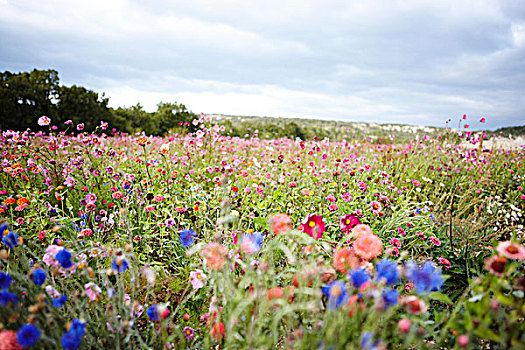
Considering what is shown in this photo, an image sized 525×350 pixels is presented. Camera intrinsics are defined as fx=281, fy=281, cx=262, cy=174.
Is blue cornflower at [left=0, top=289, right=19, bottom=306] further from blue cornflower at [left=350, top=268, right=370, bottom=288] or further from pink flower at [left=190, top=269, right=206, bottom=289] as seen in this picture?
blue cornflower at [left=350, top=268, right=370, bottom=288]

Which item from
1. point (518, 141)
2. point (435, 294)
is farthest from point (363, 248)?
point (518, 141)

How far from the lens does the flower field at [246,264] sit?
1.19 metres

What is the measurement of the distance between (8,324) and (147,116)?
29.3 meters

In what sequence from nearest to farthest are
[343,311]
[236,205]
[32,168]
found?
[343,311]
[236,205]
[32,168]

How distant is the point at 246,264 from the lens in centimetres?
163

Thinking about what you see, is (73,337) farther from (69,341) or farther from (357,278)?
(357,278)

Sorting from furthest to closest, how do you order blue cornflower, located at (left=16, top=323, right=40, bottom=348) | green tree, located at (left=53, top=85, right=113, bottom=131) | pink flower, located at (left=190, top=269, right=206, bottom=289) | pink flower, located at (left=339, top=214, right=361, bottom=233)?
green tree, located at (left=53, top=85, right=113, bottom=131) → pink flower, located at (left=339, top=214, right=361, bottom=233) → pink flower, located at (left=190, top=269, right=206, bottom=289) → blue cornflower, located at (left=16, top=323, right=40, bottom=348)

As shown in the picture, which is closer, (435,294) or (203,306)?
(435,294)

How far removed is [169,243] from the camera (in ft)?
8.89

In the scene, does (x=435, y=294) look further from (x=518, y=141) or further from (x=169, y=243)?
(x=518, y=141)

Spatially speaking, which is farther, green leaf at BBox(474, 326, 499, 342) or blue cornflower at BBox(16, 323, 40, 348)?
green leaf at BBox(474, 326, 499, 342)

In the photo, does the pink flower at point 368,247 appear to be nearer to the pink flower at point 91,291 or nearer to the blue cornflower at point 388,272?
the blue cornflower at point 388,272

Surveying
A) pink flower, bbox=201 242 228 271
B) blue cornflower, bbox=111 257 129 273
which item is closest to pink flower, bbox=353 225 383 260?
pink flower, bbox=201 242 228 271

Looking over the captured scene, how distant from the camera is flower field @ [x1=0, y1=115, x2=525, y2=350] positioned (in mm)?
1189
